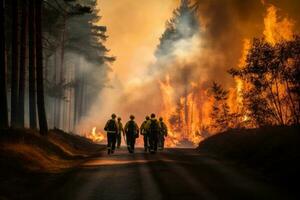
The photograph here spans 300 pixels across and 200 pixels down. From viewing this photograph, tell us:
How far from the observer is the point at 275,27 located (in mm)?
48500

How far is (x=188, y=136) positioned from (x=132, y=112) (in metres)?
27.2

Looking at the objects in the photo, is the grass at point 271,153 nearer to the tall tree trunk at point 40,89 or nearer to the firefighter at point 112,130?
the firefighter at point 112,130

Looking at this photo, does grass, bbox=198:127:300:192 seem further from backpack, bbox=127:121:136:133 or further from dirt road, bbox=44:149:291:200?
backpack, bbox=127:121:136:133

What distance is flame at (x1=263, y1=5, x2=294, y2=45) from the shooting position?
46688 millimetres

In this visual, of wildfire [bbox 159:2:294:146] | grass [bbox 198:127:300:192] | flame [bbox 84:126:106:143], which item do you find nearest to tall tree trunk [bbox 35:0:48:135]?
grass [bbox 198:127:300:192]

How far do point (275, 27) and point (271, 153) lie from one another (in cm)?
3165

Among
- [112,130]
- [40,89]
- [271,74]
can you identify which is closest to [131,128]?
[112,130]

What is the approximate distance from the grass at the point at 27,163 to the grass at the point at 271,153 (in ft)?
22.2

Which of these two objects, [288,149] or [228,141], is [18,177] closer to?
[288,149]

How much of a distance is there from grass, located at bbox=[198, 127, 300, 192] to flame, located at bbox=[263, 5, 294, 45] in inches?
900

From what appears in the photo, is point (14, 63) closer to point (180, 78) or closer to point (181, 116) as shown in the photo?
point (181, 116)

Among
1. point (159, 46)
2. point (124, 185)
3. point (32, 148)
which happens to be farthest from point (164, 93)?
point (124, 185)

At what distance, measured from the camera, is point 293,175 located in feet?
50.0

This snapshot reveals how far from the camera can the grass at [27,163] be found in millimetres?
13914
